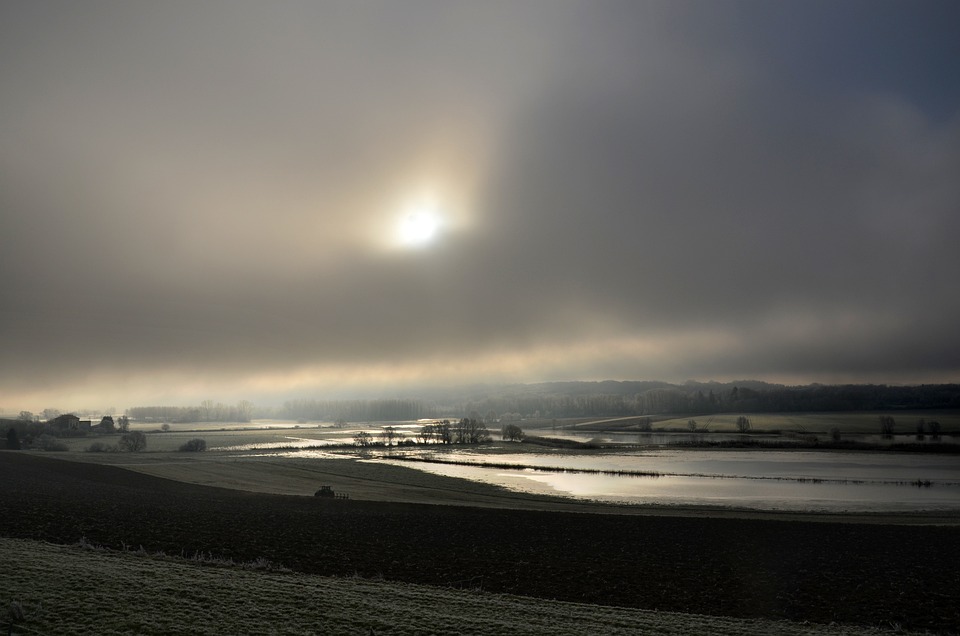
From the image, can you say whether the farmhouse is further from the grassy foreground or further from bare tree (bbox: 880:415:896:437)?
bare tree (bbox: 880:415:896:437)

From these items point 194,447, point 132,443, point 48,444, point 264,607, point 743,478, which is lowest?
point 743,478

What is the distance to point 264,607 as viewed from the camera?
1608 centimetres

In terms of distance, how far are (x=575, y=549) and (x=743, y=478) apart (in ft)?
169

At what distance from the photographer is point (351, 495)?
54312 millimetres

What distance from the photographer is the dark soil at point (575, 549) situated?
71.1 ft

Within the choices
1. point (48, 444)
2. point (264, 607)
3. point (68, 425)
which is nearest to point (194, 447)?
point (48, 444)

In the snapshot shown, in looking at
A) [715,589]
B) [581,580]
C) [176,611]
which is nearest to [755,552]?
[715,589]

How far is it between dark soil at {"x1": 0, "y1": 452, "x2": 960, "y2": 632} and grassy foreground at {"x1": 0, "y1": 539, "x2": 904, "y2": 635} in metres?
2.96

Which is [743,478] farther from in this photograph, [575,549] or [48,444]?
[48,444]

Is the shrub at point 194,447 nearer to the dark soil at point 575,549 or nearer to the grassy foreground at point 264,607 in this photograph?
the dark soil at point 575,549

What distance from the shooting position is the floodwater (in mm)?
52691

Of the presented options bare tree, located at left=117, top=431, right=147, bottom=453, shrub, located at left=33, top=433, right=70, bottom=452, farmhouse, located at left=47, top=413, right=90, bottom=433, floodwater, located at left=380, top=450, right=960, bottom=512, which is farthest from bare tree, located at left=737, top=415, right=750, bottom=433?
farmhouse, located at left=47, top=413, right=90, bottom=433

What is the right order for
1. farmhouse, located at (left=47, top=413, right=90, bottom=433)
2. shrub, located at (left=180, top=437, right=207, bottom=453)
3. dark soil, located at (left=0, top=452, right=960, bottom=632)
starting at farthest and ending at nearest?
farmhouse, located at (left=47, top=413, right=90, bottom=433) < shrub, located at (left=180, top=437, right=207, bottom=453) < dark soil, located at (left=0, top=452, right=960, bottom=632)

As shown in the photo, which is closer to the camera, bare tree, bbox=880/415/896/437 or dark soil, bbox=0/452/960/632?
dark soil, bbox=0/452/960/632
